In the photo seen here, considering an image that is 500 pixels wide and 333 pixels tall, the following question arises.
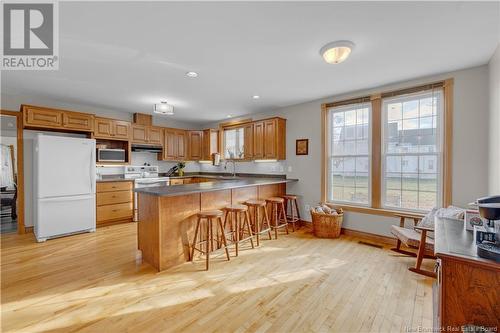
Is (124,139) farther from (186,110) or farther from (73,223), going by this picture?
(73,223)

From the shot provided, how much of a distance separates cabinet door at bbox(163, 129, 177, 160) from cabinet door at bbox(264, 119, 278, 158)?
2.64 meters

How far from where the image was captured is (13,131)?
13.2 feet

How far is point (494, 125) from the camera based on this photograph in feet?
8.01

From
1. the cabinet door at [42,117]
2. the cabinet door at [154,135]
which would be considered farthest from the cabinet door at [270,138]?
the cabinet door at [42,117]

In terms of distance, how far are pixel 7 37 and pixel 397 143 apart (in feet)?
16.2

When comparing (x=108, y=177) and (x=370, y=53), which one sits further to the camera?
(x=108, y=177)

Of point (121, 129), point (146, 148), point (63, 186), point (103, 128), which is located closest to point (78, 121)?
point (103, 128)

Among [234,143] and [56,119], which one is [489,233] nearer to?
[234,143]

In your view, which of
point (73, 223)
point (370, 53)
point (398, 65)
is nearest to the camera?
point (370, 53)

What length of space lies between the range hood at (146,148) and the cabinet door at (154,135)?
5.7 inches

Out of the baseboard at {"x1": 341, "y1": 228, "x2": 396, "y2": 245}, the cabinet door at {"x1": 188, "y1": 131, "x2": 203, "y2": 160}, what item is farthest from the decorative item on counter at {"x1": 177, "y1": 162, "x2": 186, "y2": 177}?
the baseboard at {"x1": 341, "y1": 228, "x2": 396, "y2": 245}

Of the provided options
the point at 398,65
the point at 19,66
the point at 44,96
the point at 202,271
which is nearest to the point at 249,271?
the point at 202,271

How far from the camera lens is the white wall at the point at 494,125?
→ 89.4 inches

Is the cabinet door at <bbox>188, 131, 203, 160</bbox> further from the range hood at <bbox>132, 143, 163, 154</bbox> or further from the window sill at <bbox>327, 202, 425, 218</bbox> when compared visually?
the window sill at <bbox>327, 202, 425, 218</bbox>
